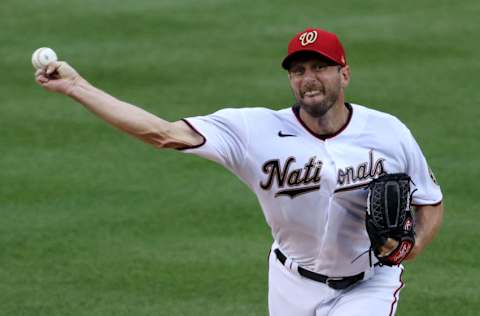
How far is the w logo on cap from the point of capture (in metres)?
5.20

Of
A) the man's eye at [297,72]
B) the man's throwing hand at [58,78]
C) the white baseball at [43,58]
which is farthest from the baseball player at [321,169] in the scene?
the white baseball at [43,58]

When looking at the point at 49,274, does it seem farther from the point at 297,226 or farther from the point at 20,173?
the point at 297,226

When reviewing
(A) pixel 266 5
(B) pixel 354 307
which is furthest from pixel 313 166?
(A) pixel 266 5

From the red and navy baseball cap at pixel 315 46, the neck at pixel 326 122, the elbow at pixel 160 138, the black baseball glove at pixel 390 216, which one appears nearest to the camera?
the elbow at pixel 160 138

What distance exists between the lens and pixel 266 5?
13977 millimetres

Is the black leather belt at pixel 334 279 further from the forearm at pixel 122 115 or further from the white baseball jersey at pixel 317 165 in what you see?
the forearm at pixel 122 115

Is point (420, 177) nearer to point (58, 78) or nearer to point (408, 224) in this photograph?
point (408, 224)

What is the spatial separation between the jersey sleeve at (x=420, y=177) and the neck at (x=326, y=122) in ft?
1.13

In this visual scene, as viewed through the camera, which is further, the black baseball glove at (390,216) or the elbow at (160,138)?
the black baseball glove at (390,216)

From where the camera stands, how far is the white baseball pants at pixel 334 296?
541 centimetres

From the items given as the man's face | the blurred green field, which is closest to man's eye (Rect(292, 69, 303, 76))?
the man's face

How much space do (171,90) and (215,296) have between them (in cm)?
426

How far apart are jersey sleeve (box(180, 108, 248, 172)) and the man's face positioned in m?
0.29

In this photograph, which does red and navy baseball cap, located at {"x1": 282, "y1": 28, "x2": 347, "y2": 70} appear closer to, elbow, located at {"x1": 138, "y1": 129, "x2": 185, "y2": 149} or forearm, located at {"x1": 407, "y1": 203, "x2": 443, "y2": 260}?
elbow, located at {"x1": 138, "y1": 129, "x2": 185, "y2": 149}
